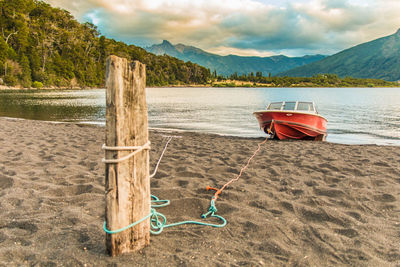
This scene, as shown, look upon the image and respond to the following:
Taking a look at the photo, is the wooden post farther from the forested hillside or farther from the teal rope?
the forested hillside

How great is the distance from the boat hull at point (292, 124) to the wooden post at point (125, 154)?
39.4 ft

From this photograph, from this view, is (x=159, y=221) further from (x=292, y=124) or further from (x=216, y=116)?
(x=216, y=116)

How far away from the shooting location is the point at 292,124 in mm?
13938

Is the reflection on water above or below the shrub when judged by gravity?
below

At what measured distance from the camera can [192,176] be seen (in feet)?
19.7

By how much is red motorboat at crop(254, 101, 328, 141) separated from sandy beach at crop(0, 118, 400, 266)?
6.62m

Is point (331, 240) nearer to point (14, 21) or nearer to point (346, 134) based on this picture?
point (346, 134)

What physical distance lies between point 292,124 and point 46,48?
92.3 m

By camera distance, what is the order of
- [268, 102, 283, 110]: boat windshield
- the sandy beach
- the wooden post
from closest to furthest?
the wooden post → the sandy beach → [268, 102, 283, 110]: boat windshield

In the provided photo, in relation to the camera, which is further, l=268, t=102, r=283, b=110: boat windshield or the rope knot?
l=268, t=102, r=283, b=110: boat windshield

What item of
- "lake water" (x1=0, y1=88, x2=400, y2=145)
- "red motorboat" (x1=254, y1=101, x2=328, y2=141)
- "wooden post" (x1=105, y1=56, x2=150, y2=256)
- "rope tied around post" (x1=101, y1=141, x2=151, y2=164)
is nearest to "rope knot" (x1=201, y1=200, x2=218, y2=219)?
"wooden post" (x1=105, y1=56, x2=150, y2=256)

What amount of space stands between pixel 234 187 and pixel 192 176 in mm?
1100

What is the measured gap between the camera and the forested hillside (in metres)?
72.8

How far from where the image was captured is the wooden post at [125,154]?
2.47m
